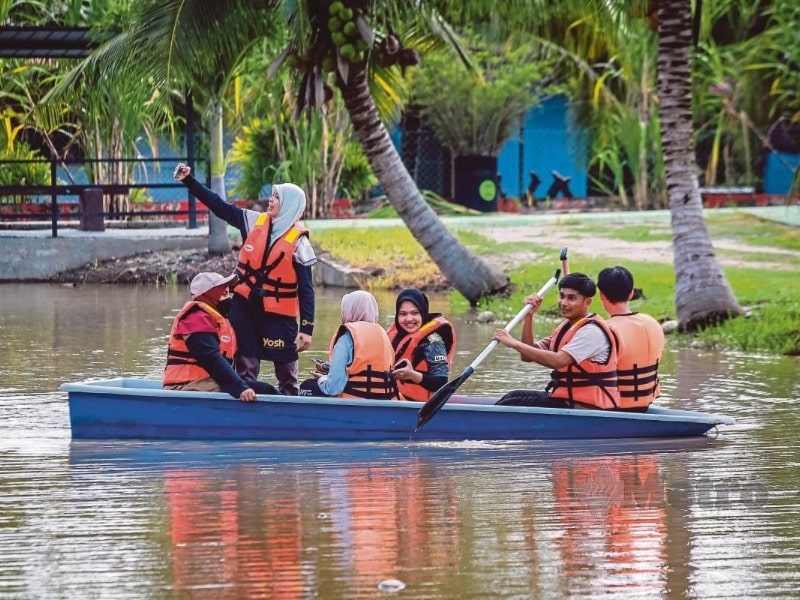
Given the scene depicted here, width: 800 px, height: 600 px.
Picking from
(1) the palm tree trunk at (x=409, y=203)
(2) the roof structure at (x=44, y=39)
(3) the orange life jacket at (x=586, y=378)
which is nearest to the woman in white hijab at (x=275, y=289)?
(3) the orange life jacket at (x=586, y=378)

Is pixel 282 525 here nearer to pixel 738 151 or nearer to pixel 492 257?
pixel 492 257

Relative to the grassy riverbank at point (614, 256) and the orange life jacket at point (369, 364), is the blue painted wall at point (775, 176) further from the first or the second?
the orange life jacket at point (369, 364)

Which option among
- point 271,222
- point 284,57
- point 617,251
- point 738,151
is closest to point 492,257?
point 617,251

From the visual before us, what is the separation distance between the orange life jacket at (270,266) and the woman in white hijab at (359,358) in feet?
2.44

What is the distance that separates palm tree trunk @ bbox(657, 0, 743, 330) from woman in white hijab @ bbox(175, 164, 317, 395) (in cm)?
596

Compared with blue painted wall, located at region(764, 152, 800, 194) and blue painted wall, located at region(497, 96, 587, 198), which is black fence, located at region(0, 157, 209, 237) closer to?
blue painted wall, located at region(497, 96, 587, 198)

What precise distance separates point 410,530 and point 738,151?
24007mm

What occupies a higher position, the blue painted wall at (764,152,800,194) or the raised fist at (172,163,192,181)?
the blue painted wall at (764,152,800,194)

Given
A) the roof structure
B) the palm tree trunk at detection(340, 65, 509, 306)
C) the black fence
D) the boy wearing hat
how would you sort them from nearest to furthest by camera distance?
the boy wearing hat
the palm tree trunk at detection(340, 65, 509, 306)
the roof structure
the black fence

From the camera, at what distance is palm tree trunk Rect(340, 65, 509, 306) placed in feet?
59.1

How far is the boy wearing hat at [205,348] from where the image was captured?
9820 millimetres

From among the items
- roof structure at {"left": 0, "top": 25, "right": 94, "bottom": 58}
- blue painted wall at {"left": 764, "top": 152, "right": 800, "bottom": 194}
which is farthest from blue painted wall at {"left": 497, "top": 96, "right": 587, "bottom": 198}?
roof structure at {"left": 0, "top": 25, "right": 94, "bottom": 58}

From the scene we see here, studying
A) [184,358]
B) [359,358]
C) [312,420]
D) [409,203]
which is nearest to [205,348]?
[184,358]

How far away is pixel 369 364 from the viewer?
391 inches
